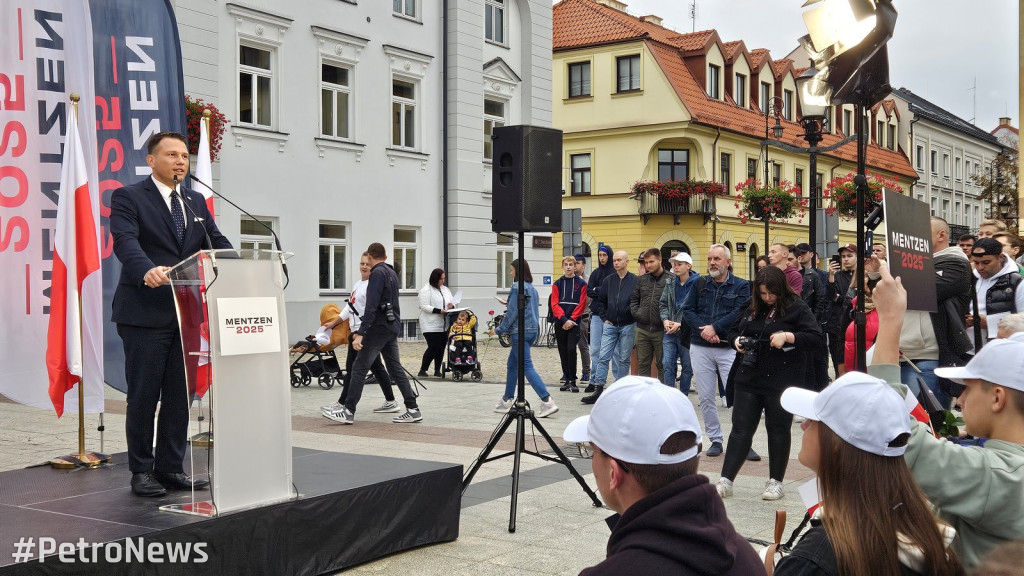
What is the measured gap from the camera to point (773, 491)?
7422 millimetres

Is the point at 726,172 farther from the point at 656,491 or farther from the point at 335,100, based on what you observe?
the point at 656,491

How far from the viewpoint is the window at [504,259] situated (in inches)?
1171

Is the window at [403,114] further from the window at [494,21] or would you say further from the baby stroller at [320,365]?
the baby stroller at [320,365]

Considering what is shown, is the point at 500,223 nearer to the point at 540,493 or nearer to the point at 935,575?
the point at 540,493

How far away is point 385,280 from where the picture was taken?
1118cm

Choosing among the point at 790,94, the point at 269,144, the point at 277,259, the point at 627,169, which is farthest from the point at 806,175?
the point at 277,259

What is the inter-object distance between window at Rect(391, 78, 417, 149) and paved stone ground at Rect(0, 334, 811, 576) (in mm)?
11658

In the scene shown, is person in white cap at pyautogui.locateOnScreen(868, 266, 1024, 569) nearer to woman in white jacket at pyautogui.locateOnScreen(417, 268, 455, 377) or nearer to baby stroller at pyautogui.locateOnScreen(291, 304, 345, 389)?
baby stroller at pyautogui.locateOnScreen(291, 304, 345, 389)

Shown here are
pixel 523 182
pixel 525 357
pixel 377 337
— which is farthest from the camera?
pixel 525 357

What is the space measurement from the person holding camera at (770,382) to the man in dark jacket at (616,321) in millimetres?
5046

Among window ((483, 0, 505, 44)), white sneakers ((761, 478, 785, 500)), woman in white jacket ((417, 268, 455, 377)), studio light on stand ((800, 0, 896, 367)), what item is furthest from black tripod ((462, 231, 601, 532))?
window ((483, 0, 505, 44))

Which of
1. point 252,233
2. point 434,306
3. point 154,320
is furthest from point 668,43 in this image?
point 154,320

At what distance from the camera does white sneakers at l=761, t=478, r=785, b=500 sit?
24.3 feet

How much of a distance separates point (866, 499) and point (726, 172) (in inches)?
1688
